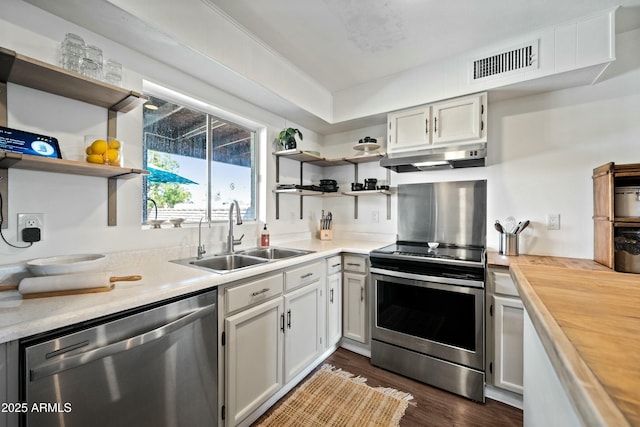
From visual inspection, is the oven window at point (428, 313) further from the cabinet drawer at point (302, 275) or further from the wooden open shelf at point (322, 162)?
the wooden open shelf at point (322, 162)

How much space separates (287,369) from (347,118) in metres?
2.38

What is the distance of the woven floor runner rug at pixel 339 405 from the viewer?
5.44 feet

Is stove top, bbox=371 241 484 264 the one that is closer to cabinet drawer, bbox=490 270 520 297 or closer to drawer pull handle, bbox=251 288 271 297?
cabinet drawer, bbox=490 270 520 297

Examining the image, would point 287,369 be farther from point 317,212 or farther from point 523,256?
point 523,256

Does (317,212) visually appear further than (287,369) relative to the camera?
Yes

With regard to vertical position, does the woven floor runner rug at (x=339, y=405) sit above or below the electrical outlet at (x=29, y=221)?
below

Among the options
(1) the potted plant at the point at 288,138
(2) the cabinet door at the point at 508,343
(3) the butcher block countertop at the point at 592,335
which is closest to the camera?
(3) the butcher block countertop at the point at 592,335

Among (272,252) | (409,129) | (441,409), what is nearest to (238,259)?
(272,252)

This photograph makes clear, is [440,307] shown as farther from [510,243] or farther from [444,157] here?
[444,157]

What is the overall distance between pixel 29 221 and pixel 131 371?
91cm

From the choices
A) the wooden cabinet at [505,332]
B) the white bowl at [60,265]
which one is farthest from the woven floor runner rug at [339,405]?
the white bowl at [60,265]

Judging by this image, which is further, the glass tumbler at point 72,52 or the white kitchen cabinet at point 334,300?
the white kitchen cabinet at point 334,300

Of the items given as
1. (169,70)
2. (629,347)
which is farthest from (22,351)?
(169,70)

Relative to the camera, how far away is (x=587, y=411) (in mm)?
311
